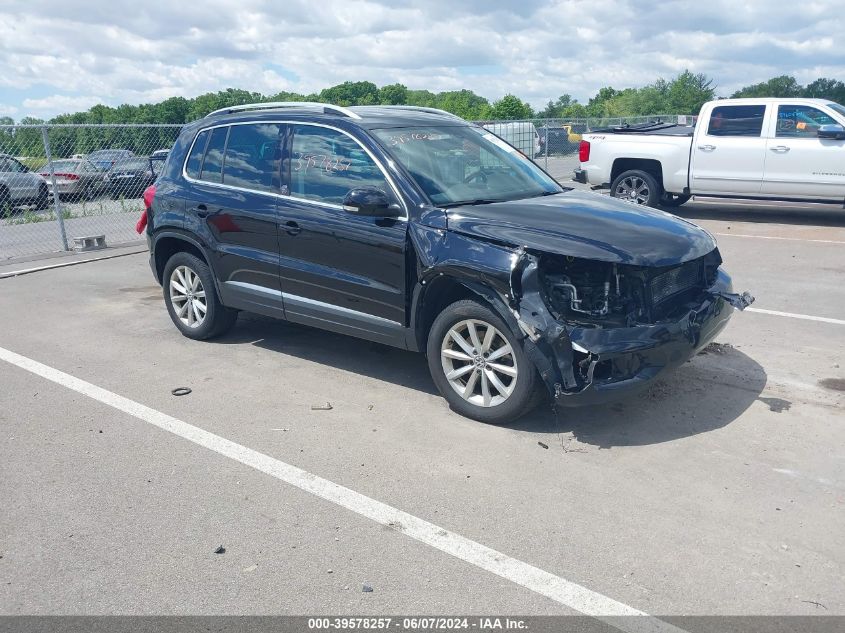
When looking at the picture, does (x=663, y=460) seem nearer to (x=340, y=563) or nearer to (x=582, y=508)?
(x=582, y=508)

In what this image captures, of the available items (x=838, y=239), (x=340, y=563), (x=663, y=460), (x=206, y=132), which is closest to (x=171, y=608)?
(x=340, y=563)

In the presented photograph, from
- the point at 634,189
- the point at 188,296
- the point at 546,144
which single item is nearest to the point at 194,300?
the point at 188,296

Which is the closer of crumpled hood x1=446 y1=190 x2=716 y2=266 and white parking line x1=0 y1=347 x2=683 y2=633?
white parking line x1=0 y1=347 x2=683 y2=633

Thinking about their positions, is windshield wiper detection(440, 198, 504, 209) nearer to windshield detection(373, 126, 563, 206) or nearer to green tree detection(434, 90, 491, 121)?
windshield detection(373, 126, 563, 206)

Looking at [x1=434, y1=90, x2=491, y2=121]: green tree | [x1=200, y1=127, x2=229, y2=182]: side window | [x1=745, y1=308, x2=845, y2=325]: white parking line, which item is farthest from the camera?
[x1=434, y1=90, x2=491, y2=121]: green tree

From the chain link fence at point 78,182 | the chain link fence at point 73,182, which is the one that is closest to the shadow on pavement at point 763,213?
the chain link fence at point 73,182

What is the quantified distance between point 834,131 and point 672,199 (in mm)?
3350

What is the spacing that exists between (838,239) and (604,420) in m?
8.01

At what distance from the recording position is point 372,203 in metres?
4.97

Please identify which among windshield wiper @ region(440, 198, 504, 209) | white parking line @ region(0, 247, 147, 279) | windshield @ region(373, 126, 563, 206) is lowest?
white parking line @ region(0, 247, 147, 279)

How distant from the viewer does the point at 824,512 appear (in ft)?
12.3

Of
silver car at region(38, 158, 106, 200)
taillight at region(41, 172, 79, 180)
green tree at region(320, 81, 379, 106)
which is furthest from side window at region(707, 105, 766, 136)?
green tree at region(320, 81, 379, 106)

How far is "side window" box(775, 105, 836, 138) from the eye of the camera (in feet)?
39.3

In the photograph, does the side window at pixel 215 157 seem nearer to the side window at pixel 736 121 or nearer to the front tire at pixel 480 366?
the front tire at pixel 480 366
